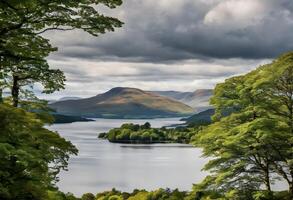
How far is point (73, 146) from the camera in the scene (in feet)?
73.9

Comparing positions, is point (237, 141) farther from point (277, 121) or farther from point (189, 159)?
point (189, 159)

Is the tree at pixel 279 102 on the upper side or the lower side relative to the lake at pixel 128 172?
upper

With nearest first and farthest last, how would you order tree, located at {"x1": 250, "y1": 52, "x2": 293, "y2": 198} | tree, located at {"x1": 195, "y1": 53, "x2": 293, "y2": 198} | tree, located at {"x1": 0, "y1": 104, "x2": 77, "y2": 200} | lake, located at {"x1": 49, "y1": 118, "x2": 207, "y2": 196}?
tree, located at {"x1": 0, "y1": 104, "x2": 77, "y2": 200}
tree, located at {"x1": 250, "y1": 52, "x2": 293, "y2": 198}
tree, located at {"x1": 195, "y1": 53, "x2": 293, "y2": 198}
lake, located at {"x1": 49, "y1": 118, "x2": 207, "y2": 196}

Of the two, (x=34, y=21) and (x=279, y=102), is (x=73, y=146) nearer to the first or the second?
(x=34, y=21)

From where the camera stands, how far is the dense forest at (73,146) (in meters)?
16.2

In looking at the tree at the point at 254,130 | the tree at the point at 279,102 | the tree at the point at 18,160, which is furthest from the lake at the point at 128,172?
the tree at the point at 18,160

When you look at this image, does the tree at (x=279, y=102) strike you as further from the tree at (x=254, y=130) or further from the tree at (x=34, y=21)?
the tree at (x=34, y=21)

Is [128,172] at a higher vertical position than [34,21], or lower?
lower

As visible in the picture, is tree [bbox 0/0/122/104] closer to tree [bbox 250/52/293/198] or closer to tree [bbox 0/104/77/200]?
tree [bbox 0/104/77/200]

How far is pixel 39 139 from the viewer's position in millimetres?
19281

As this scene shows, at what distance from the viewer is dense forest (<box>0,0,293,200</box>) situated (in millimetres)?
16156

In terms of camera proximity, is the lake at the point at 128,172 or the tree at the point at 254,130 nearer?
the tree at the point at 254,130

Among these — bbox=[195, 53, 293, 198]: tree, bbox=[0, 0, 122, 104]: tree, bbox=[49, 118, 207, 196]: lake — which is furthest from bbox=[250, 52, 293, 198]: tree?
bbox=[49, 118, 207, 196]: lake

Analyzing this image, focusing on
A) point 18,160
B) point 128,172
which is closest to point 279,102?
point 18,160
